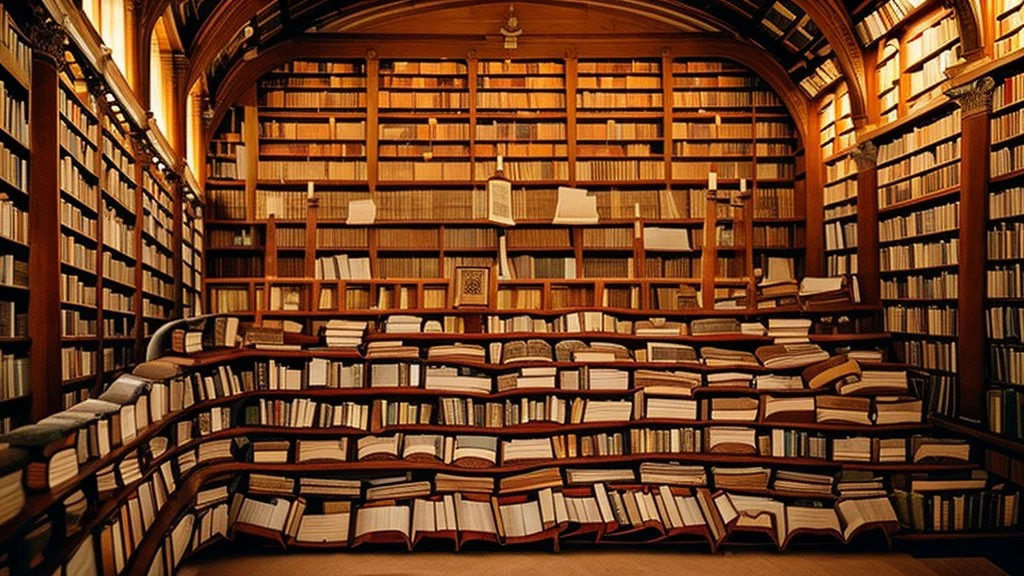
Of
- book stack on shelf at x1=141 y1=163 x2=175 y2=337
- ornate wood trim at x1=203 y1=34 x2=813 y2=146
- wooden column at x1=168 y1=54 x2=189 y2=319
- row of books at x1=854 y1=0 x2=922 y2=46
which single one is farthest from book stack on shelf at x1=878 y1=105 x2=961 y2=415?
wooden column at x1=168 y1=54 x2=189 y2=319

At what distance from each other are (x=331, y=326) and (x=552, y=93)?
5.41 m

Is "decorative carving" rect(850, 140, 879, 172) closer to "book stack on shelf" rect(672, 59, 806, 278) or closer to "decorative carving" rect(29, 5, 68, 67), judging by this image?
"book stack on shelf" rect(672, 59, 806, 278)

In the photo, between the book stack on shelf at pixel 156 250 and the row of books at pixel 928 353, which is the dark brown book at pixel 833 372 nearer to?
the row of books at pixel 928 353

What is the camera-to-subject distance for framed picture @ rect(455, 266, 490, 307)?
623 cm

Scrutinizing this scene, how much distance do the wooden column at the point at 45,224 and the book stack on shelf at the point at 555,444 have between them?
76cm

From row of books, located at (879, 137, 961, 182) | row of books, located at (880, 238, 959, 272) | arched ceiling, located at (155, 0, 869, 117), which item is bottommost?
row of books, located at (880, 238, 959, 272)

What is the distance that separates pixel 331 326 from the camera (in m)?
6.02

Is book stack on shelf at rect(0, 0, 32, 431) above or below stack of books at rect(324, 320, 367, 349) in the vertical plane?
above

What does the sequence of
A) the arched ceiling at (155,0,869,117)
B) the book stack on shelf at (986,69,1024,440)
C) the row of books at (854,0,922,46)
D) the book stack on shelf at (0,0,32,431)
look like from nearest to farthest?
the book stack on shelf at (0,0,32,431) → the book stack on shelf at (986,69,1024,440) → the row of books at (854,0,922,46) → the arched ceiling at (155,0,869,117)

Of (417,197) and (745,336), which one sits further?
(417,197)

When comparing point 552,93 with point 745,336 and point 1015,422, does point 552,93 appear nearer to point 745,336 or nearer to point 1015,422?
point 745,336

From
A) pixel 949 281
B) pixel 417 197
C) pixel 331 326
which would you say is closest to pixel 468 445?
pixel 331 326

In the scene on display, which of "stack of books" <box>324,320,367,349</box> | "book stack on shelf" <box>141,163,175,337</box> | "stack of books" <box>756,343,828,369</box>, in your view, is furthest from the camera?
"book stack on shelf" <box>141,163,175,337</box>

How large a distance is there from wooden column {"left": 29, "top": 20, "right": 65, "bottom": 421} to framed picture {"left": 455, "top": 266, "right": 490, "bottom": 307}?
100 inches
